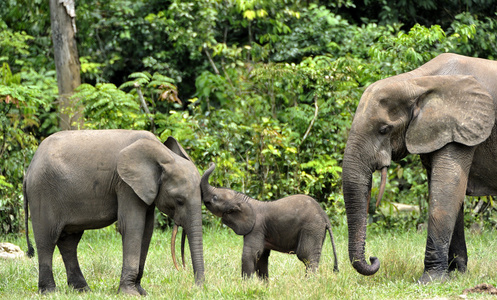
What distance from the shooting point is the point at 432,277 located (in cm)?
769

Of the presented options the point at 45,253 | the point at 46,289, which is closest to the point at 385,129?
the point at 45,253

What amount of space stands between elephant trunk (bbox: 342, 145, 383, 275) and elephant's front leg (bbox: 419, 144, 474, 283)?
2.08 ft

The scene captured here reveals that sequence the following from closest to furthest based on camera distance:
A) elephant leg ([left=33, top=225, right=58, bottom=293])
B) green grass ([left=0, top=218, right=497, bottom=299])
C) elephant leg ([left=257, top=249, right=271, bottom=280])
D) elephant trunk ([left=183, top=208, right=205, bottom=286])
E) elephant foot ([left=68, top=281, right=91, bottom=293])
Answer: green grass ([left=0, top=218, right=497, bottom=299]) < elephant trunk ([left=183, top=208, right=205, bottom=286]) < elephant leg ([left=33, top=225, right=58, bottom=293]) < elephant foot ([left=68, top=281, right=91, bottom=293]) < elephant leg ([left=257, top=249, right=271, bottom=280])

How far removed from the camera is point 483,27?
1552cm

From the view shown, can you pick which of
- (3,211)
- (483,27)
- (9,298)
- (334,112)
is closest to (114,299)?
(9,298)

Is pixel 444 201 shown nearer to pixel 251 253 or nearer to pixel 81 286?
pixel 251 253

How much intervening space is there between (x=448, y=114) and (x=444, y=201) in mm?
937

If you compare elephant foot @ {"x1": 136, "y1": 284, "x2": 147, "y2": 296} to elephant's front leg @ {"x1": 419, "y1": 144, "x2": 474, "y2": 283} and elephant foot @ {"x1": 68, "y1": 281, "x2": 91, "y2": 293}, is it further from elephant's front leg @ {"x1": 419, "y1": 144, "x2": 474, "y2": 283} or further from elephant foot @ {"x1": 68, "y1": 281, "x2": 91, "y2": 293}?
elephant's front leg @ {"x1": 419, "y1": 144, "x2": 474, "y2": 283}

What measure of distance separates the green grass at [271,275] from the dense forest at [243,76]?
1436mm

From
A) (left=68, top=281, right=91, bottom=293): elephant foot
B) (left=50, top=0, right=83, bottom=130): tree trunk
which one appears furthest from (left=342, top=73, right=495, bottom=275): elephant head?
(left=50, top=0, right=83, bottom=130): tree trunk

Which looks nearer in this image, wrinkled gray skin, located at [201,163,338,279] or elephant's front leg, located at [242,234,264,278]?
elephant's front leg, located at [242,234,264,278]

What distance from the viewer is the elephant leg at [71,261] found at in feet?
26.6

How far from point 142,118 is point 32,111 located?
1879 millimetres

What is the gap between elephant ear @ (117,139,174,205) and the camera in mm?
7469
